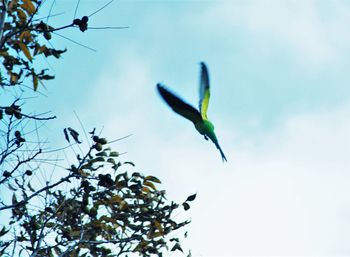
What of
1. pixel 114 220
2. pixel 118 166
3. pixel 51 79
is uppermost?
pixel 51 79

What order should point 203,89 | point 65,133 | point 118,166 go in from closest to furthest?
point 203,89, point 65,133, point 118,166

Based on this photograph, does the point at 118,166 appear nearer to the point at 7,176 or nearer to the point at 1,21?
the point at 7,176

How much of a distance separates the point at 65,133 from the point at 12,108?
16.1 inches

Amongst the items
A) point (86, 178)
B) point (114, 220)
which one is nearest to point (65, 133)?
point (86, 178)

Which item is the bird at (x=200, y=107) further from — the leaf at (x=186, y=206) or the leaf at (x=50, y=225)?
the leaf at (x=50, y=225)

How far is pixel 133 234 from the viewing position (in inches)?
152

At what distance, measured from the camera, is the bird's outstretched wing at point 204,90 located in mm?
3319

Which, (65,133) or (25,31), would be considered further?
(65,133)

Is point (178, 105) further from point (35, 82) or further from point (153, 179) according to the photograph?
point (35, 82)

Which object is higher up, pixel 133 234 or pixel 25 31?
pixel 25 31

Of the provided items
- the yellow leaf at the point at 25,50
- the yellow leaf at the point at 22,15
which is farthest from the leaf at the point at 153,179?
the yellow leaf at the point at 22,15

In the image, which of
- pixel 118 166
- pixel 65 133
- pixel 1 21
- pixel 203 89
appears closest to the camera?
pixel 1 21

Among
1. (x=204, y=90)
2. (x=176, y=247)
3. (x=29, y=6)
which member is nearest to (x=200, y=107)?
(x=204, y=90)

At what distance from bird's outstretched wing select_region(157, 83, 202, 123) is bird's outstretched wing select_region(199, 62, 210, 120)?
17 centimetres
